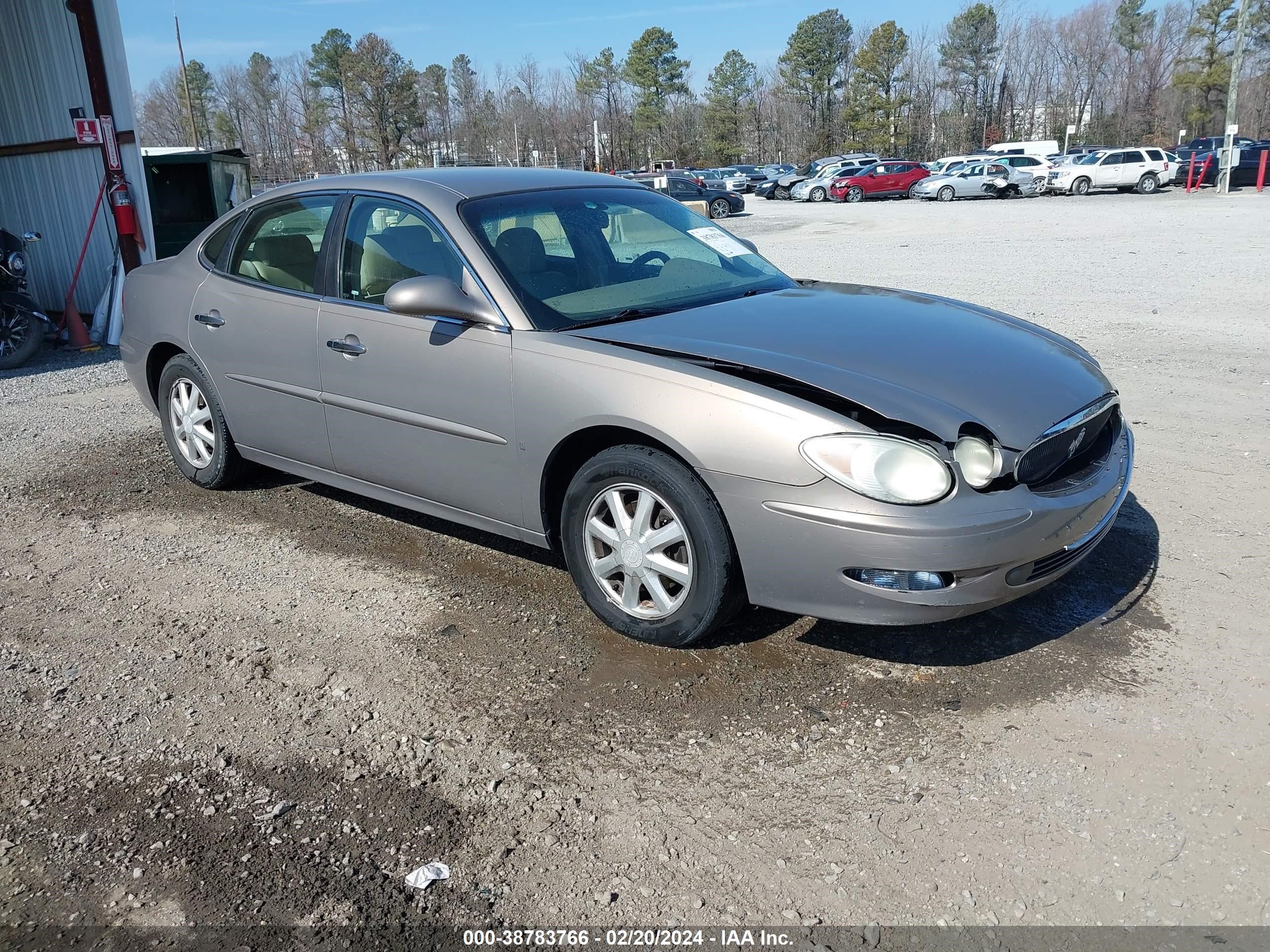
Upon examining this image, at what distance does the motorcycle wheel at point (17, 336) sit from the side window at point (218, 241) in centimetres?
560

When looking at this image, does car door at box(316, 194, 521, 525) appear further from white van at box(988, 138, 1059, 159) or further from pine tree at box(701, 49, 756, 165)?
pine tree at box(701, 49, 756, 165)

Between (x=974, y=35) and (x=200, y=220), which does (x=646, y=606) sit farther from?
(x=974, y=35)

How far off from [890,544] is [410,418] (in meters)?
2.07

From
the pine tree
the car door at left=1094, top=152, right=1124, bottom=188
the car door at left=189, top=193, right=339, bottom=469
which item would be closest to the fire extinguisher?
the car door at left=189, top=193, right=339, bottom=469

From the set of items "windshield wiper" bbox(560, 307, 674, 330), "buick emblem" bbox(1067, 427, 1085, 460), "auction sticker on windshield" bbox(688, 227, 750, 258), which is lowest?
"buick emblem" bbox(1067, 427, 1085, 460)

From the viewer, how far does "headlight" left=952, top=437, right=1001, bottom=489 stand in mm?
3111

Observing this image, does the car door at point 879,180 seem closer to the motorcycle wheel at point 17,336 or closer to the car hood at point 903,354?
the motorcycle wheel at point 17,336

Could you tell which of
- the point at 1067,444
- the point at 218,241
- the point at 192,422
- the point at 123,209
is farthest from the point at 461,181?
the point at 123,209

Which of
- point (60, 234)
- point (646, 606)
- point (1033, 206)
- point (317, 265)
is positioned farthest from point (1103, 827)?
point (1033, 206)

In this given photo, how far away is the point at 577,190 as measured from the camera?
15.2 feet

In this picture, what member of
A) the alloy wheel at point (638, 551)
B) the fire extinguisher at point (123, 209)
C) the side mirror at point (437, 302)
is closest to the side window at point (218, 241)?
the side mirror at point (437, 302)

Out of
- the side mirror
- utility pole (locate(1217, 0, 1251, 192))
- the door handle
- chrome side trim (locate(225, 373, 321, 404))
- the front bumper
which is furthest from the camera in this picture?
utility pole (locate(1217, 0, 1251, 192))

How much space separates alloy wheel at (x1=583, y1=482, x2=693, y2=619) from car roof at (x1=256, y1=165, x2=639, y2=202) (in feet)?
5.11

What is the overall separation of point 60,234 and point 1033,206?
27.2 meters
